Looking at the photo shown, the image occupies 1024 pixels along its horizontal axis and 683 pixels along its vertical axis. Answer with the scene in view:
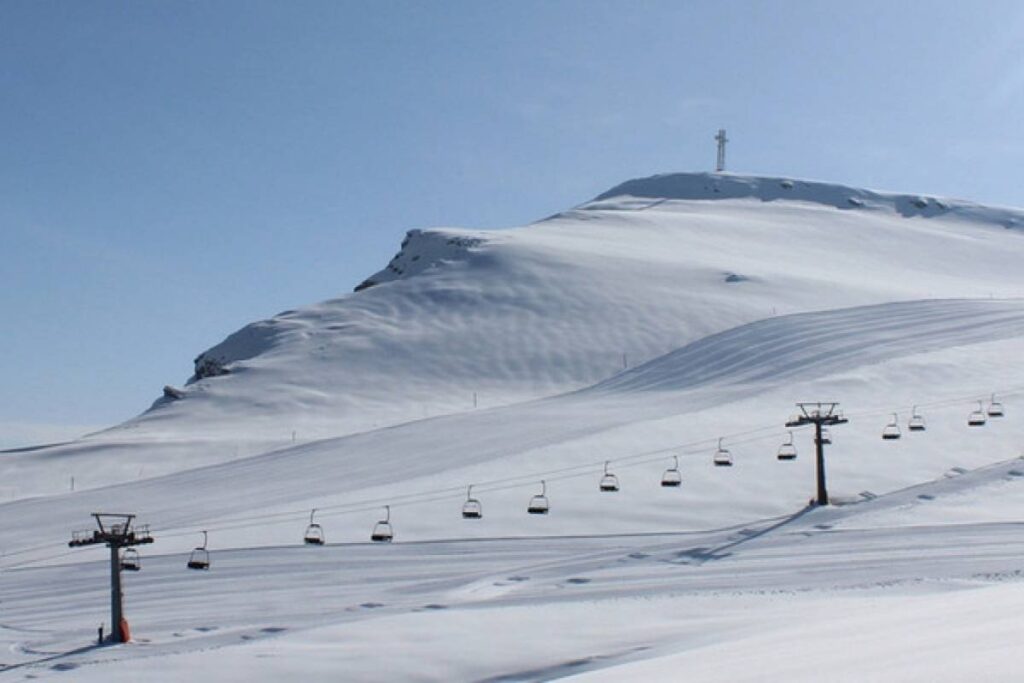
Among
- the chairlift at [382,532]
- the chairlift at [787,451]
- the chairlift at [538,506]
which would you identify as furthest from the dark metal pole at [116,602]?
the chairlift at [787,451]

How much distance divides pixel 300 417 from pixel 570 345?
19.0 m

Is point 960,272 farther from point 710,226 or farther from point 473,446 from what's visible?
point 473,446

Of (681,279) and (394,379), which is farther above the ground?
(681,279)

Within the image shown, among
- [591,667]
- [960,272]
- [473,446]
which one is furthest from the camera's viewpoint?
[960,272]

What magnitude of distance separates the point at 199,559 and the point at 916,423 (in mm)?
23726

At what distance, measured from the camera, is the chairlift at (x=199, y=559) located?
85.1ft

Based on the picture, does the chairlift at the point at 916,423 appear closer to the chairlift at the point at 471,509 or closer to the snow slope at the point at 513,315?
the chairlift at the point at 471,509

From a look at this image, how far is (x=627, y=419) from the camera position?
45.3m

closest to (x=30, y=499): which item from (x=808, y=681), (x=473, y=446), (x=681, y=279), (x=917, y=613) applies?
(x=473, y=446)

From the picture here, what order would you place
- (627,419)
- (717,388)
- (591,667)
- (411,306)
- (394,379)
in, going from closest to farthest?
(591,667), (627,419), (717,388), (394,379), (411,306)

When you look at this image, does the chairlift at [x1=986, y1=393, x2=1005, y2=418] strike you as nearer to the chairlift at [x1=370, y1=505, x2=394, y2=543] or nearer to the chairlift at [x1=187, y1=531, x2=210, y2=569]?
the chairlift at [x1=370, y1=505, x2=394, y2=543]

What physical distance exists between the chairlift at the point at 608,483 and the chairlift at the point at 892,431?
862cm

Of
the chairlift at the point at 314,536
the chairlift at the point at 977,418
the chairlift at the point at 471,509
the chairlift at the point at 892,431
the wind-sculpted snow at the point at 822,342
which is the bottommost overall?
the chairlift at the point at 314,536

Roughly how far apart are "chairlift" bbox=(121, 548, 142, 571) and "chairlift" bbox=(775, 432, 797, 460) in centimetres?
1734
